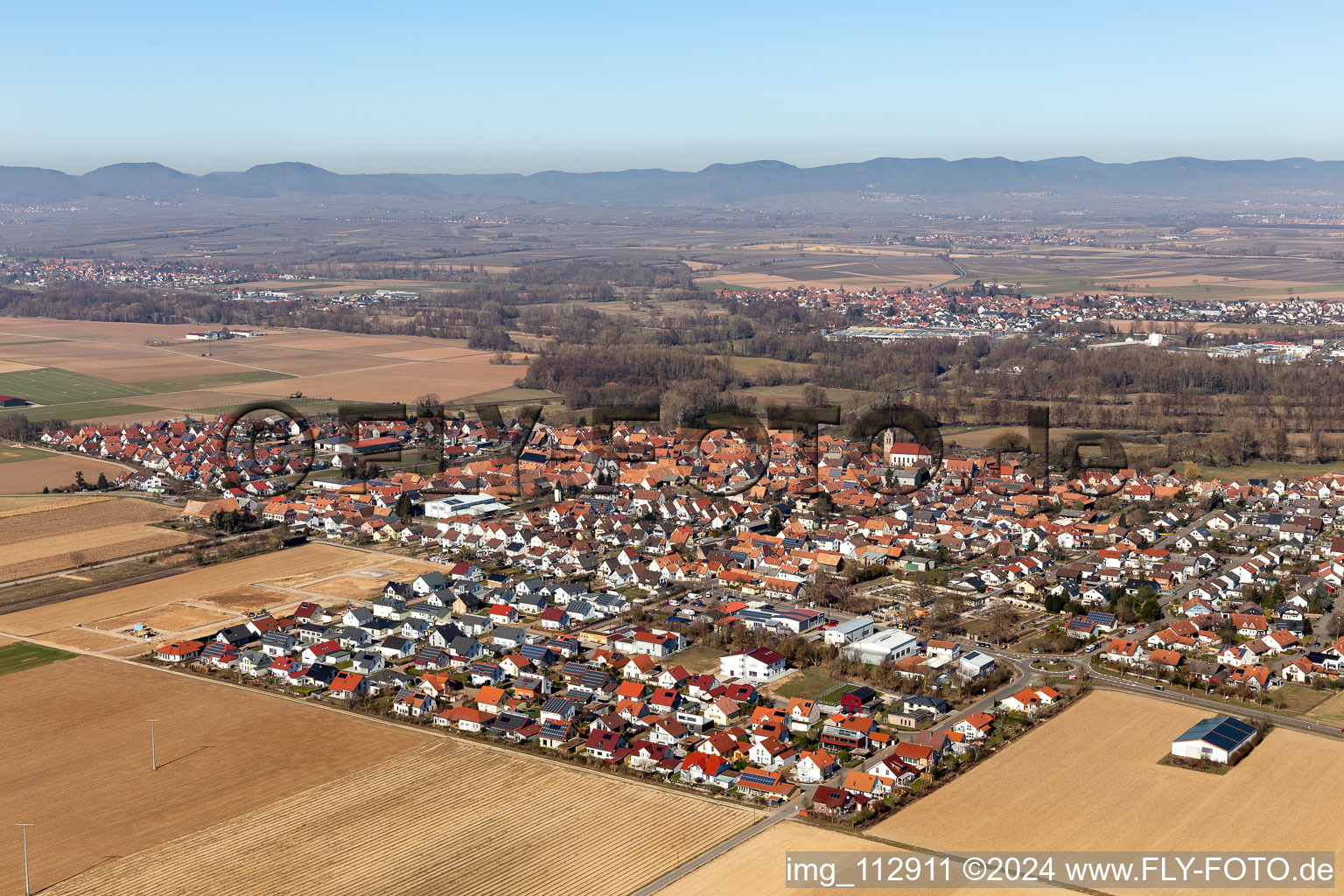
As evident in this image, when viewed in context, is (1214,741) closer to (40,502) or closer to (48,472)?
(40,502)

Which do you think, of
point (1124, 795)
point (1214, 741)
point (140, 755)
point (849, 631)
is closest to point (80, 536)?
point (140, 755)

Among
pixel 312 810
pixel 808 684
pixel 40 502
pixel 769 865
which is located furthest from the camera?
pixel 40 502

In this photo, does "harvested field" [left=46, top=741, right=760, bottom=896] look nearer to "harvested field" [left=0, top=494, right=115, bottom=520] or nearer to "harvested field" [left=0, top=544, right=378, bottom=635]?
"harvested field" [left=0, top=544, right=378, bottom=635]

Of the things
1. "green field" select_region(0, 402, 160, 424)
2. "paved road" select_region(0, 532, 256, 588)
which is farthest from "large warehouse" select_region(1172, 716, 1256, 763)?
"green field" select_region(0, 402, 160, 424)

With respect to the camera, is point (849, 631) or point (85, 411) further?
point (85, 411)

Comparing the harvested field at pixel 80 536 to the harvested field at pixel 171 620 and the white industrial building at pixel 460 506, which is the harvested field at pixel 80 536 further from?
the white industrial building at pixel 460 506

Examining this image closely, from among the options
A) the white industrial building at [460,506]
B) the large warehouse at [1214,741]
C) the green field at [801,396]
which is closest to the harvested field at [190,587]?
the white industrial building at [460,506]

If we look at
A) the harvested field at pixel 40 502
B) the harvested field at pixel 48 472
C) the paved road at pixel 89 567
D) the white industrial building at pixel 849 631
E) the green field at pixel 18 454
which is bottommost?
the white industrial building at pixel 849 631
